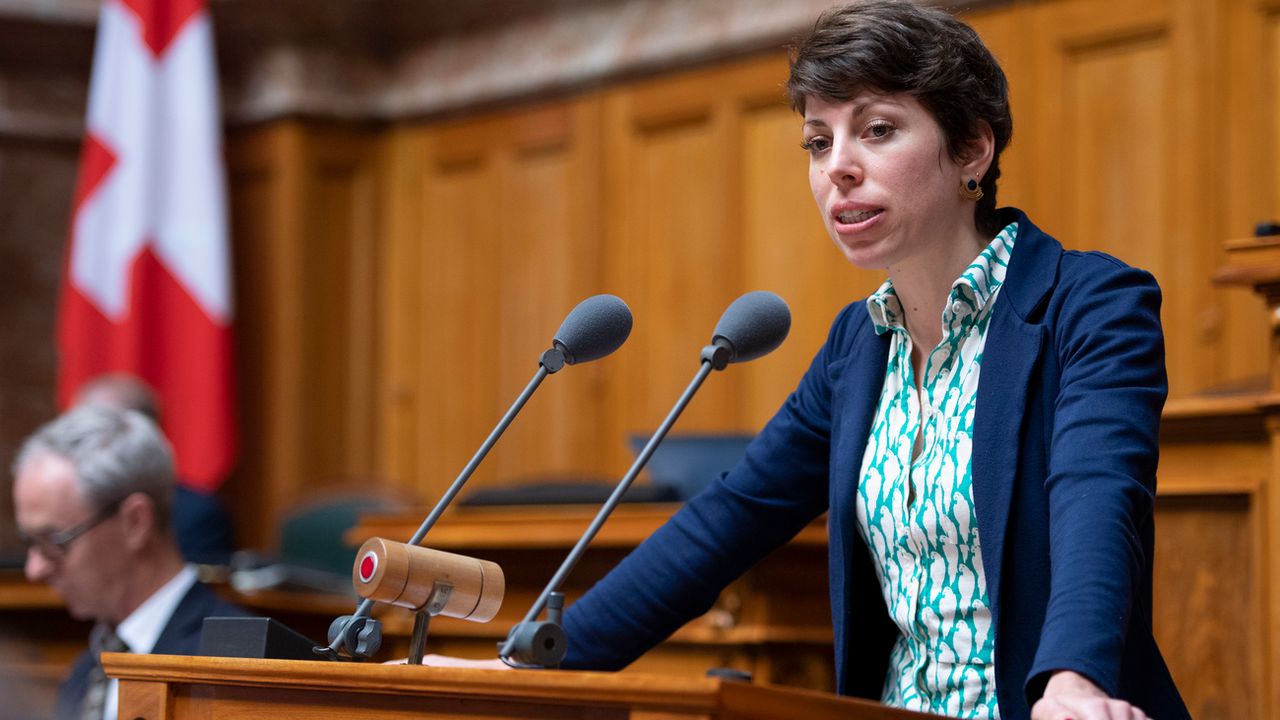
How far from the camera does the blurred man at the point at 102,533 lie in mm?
3002

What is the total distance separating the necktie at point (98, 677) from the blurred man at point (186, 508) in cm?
240

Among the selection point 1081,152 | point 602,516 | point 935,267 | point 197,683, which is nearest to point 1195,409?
point 935,267

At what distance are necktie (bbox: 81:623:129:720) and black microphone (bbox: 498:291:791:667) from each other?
1317 mm

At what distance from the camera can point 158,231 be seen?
6.66 metres

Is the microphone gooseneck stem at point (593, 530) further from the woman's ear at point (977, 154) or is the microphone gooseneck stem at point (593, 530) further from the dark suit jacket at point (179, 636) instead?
the dark suit jacket at point (179, 636)

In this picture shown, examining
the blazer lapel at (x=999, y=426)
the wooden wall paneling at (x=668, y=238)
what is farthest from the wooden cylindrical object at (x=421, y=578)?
the wooden wall paneling at (x=668, y=238)

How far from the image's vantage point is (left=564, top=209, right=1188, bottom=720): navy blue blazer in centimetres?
158

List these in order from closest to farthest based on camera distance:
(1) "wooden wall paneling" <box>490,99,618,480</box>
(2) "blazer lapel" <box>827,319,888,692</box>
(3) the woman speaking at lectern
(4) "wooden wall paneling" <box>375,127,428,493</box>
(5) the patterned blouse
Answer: (3) the woman speaking at lectern
(5) the patterned blouse
(2) "blazer lapel" <box>827,319,888,692</box>
(1) "wooden wall paneling" <box>490,99,618,480</box>
(4) "wooden wall paneling" <box>375,127,428,493</box>

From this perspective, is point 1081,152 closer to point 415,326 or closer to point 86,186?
point 415,326

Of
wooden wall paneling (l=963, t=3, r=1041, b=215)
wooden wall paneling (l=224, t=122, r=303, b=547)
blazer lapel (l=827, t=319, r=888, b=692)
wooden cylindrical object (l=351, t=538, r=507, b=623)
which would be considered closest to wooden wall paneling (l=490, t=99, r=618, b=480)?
wooden wall paneling (l=224, t=122, r=303, b=547)

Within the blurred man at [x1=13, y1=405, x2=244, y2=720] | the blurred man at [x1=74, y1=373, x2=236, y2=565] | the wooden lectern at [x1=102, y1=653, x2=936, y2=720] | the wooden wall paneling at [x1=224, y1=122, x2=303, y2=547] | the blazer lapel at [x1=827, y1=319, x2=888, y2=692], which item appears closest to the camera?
the wooden lectern at [x1=102, y1=653, x2=936, y2=720]

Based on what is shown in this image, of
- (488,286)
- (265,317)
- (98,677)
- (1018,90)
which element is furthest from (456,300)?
(98,677)

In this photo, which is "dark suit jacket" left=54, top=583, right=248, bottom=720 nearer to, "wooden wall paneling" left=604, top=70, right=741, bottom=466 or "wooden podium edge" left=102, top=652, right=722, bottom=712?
"wooden podium edge" left=102, top=652, right=722, bottom=712

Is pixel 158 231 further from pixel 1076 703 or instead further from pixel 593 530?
pixel 1076 703
